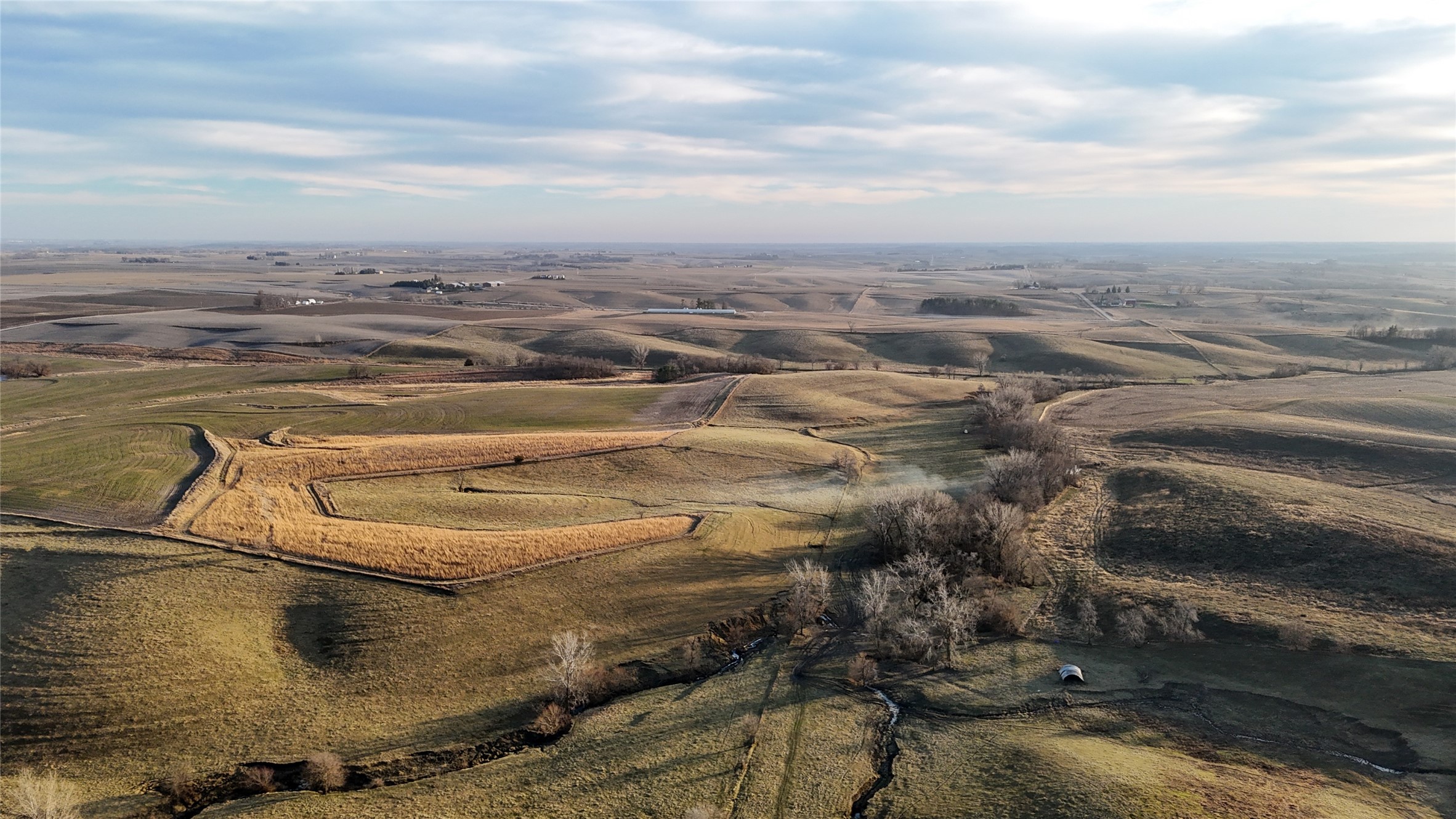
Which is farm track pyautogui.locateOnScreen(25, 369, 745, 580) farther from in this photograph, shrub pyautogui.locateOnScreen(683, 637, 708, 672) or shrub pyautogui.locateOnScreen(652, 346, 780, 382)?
shrub pyautogui.locateOnScreen(652, 346, 780, 382)

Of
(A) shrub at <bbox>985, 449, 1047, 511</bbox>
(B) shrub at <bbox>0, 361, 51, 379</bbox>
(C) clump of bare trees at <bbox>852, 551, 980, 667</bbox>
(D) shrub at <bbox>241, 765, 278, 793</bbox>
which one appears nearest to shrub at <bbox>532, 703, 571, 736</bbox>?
(D) shrub at <bbox>241, 765, 278, 793</bbox>

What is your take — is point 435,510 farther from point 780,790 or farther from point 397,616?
point 780,790

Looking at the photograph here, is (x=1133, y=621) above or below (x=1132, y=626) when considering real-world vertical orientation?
above

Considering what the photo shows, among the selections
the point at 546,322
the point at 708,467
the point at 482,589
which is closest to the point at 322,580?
the point at 482,589

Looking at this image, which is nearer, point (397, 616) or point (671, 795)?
point (671, 795)

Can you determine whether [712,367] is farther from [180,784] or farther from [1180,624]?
[180,784]

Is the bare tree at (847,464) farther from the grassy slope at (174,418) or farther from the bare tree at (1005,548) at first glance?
the grassy slope at (174,418)

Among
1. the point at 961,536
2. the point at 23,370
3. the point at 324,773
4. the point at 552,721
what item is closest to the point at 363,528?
the point at 324,773
